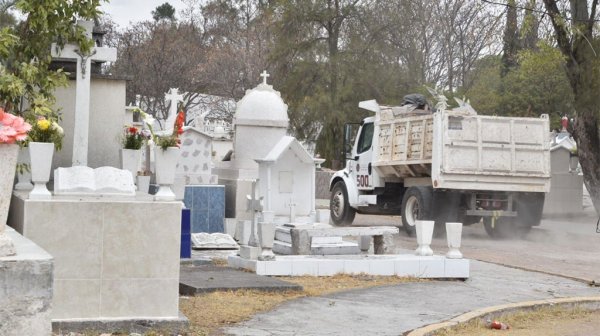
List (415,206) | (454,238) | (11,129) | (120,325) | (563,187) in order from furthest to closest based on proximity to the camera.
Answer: (563,187), (415,206), (454,238), (120,325), (11,129)

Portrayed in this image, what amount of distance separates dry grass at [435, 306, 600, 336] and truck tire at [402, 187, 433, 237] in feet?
31.8

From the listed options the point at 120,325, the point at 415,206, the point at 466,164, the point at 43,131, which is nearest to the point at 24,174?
the point at 43,131

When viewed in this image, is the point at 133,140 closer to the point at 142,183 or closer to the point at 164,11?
the point at 142,183

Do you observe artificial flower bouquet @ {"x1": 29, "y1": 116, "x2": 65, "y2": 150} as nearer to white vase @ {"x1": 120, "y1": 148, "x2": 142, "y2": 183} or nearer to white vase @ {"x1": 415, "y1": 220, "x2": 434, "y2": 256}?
white vase @ {"x1": 120, "y1": 148, "x2": 142, "y2": 183}

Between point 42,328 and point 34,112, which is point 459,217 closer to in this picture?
point 34,112

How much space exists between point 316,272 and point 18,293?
6.86m

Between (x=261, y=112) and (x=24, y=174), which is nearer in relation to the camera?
(x=24, y=174)

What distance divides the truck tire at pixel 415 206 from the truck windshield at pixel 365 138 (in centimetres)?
181

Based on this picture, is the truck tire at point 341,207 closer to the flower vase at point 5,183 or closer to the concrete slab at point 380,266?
the concrete slab at point 380,266

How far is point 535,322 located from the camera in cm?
1000

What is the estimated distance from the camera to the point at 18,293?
18.9 feet

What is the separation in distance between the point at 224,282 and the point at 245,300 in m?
0.91

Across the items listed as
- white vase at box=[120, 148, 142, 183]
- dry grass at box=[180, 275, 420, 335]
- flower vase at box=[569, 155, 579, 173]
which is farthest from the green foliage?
flower vase at box=[569, 155, 579, 173]

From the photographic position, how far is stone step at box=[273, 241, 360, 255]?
1340cm
